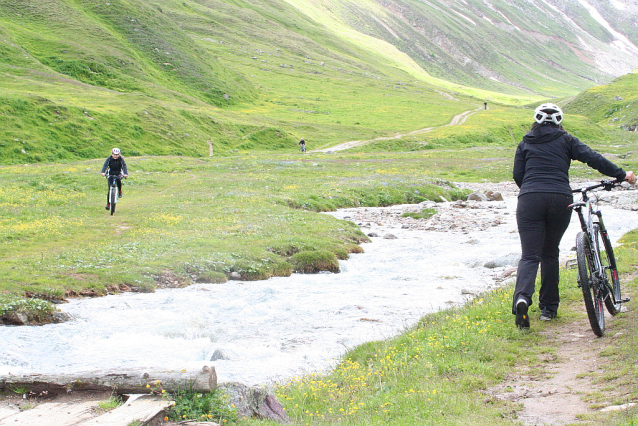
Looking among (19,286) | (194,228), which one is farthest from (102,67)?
(19,286)

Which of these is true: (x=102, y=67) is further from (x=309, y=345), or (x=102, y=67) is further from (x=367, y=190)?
(x=309, y=345)

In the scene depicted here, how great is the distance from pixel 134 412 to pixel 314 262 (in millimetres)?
15731

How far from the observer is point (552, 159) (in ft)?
34.1

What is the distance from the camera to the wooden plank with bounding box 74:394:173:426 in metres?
6.68

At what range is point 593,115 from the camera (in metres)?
144

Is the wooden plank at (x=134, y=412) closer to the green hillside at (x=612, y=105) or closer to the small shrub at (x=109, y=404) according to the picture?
the small shrub at (x=109, y=404)

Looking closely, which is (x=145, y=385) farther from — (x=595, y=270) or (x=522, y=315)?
(x=595, y=270)

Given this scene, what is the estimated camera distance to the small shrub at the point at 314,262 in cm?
2233

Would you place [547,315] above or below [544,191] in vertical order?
below

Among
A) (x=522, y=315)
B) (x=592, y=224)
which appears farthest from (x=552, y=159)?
(x=522, y=315)

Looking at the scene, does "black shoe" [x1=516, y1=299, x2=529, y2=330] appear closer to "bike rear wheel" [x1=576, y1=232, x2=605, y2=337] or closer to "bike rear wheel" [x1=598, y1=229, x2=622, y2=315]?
"bike rear wheel" [x1=576, y1=232, x2=605, y2=337]

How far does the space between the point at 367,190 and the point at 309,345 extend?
106ft

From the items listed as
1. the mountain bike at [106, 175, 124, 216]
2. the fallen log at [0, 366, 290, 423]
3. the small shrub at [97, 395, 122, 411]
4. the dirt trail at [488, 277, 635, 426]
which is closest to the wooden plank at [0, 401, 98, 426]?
the small shrub at [97, 395, 122, 411]

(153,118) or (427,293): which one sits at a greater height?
(153,118)
